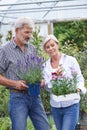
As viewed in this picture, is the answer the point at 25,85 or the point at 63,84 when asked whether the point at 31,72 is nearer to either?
the point at 25,85

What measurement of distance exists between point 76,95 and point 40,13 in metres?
9.72

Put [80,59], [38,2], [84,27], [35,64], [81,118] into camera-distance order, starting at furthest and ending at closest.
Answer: [84,27] → [38,2] → [80,59] → [81,118] → [35,64]

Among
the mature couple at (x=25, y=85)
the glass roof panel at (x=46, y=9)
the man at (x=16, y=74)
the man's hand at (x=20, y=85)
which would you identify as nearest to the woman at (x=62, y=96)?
the mature couple at (x=25, y=85)

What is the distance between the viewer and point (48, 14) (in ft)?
45.3

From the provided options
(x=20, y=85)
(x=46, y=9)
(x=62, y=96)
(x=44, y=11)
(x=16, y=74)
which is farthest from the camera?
(x=44, y=11)

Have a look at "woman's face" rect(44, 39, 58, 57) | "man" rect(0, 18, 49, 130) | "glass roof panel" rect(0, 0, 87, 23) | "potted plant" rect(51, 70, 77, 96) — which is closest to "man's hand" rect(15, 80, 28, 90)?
"man" rect(0, 18, 49, 130)

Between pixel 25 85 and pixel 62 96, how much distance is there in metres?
0.44

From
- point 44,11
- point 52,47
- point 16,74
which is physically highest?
point 44,11

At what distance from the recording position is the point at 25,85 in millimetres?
4227

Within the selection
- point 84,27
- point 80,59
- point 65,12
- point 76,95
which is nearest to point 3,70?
point 76,95

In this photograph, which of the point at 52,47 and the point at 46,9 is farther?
the point at 46,9

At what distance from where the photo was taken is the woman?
448 centimetres

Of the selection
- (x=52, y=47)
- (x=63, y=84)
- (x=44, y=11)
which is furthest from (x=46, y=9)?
(x=63, y=84)

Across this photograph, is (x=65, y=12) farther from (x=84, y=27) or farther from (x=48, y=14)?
(x=84, y=27)
